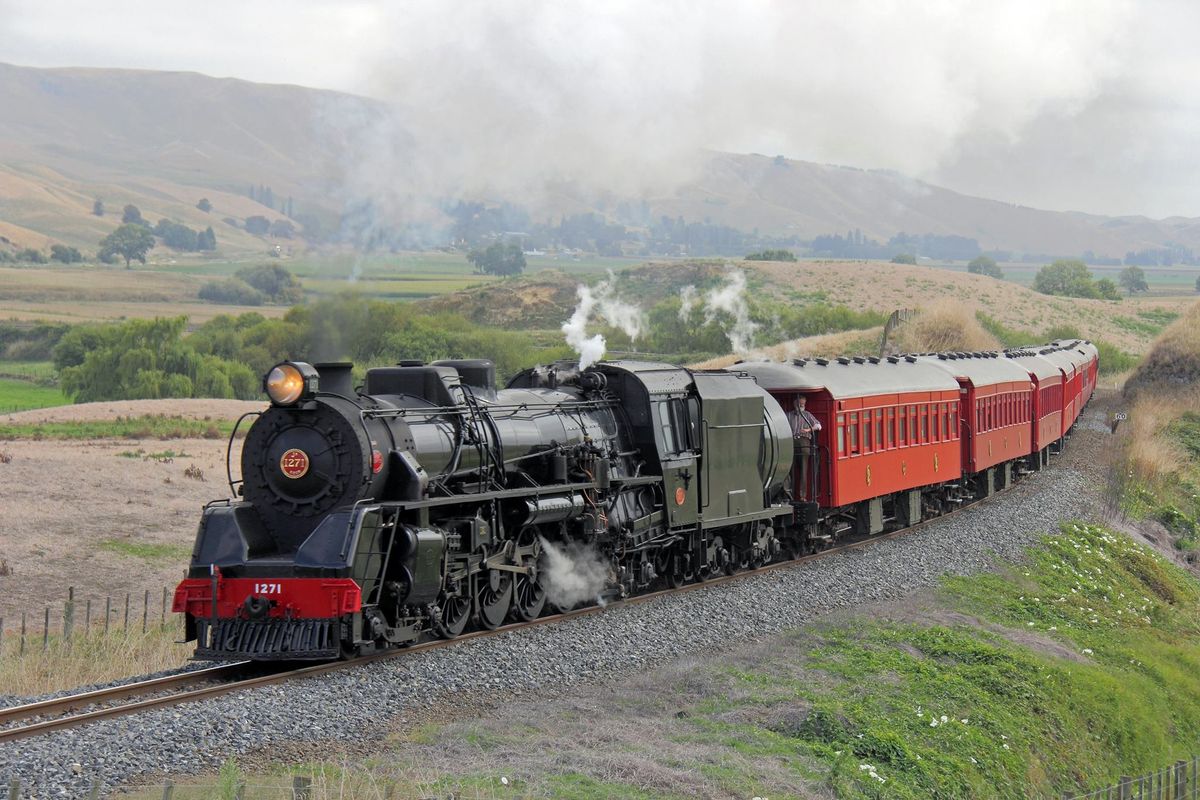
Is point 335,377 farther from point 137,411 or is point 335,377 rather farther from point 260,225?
point 260,225

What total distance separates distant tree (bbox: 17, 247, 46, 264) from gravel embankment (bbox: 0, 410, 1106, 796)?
14952cm

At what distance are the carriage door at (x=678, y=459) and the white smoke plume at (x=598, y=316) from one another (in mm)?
1451

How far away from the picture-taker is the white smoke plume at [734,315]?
62.5 m

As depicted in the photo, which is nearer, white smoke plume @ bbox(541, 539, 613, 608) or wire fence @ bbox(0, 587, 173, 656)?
white smoke plume @ bbox(541, 539, 613, 608)

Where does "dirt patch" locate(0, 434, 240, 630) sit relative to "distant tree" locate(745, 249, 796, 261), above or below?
below

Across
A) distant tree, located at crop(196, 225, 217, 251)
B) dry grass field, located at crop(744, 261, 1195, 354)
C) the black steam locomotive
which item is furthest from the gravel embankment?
distant tree, located at crop(196, 225, 217, 251)

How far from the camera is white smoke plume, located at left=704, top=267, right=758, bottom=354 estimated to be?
62.5 meters

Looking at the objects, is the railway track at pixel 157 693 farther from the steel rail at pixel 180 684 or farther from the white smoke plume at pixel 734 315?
the white smoke plume at pixel 734 315

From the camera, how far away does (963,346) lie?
201 feet

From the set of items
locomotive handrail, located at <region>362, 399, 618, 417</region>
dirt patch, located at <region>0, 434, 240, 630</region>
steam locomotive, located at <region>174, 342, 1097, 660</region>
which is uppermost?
locomotive handrail, located at <region>362, 399, 618, 417</region>

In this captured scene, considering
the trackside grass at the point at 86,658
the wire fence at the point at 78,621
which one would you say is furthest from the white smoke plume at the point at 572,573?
the wire fence at the point at 78,621

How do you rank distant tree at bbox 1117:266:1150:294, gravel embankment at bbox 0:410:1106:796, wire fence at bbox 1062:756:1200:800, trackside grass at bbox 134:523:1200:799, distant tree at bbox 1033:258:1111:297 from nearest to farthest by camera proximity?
gravel embankment at bbox 0:410:1106:796
trackside grass at bbox 134:523:1200:799
wire fence at bbox 1062:756:1200:800
distant tree at bbox 1033:258:1111:297
distant tree at bbox 1117:266:1150:294

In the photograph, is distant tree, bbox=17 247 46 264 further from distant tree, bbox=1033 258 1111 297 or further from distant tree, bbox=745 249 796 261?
distant tree, bbox=1033 258 1111 297

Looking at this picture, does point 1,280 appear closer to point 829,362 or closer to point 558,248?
point 558,248
